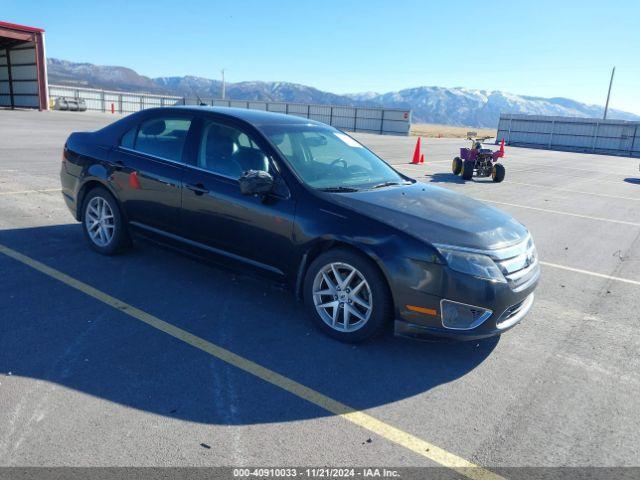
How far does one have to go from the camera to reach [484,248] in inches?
A: 142

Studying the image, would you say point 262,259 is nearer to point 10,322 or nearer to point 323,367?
point 323,367

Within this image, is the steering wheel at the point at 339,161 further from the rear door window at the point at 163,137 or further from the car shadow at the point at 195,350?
the rear door window at the point at 163,137

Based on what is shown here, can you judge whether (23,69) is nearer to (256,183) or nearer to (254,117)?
(254,117)

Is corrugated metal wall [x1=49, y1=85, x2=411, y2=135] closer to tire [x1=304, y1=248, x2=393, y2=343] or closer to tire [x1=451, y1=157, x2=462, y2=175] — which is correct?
tire [x1=451, y1=157, x2=462, y2=175]

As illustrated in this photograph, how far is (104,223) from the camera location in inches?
216

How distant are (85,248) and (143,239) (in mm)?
998

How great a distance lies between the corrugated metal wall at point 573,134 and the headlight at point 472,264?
4396 cm

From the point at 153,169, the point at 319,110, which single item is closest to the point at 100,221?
the point at 153,169

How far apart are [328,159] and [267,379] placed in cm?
223

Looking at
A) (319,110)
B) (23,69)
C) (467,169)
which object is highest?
(23,69)

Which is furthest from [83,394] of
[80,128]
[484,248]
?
[80,128]

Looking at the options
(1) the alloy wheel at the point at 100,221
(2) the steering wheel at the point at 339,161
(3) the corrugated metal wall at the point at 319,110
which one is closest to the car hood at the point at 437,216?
(2) the steering wheel at the point at 339,161

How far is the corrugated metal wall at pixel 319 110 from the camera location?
49844 mm

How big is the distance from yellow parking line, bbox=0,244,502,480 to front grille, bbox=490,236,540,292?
1.40 meters
